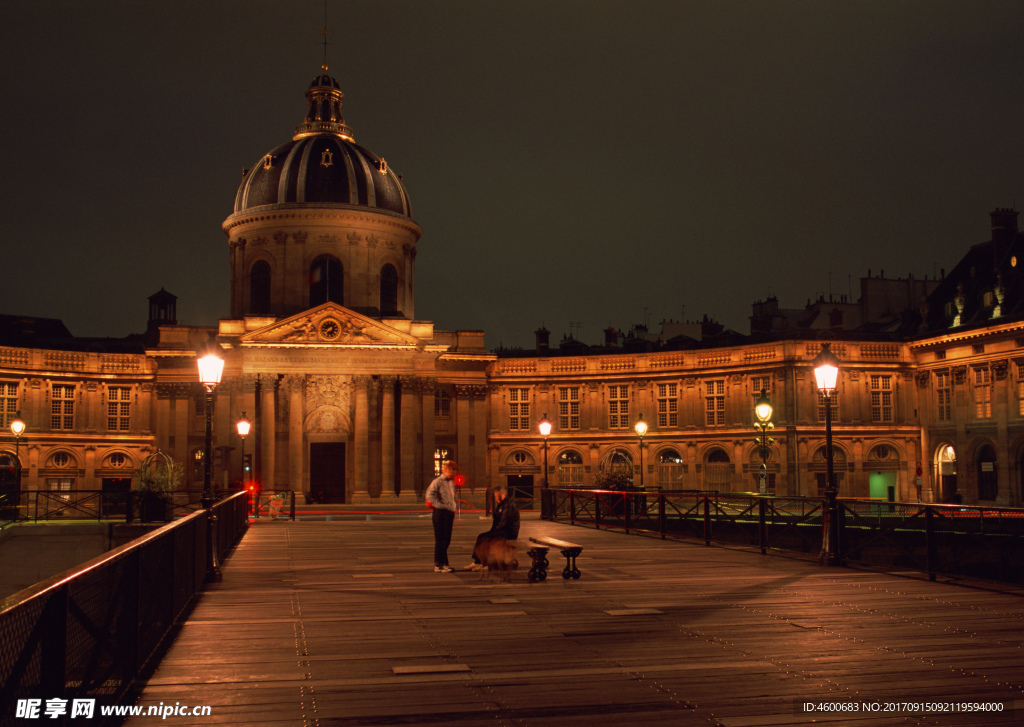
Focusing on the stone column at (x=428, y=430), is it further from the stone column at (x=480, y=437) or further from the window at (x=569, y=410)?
the window at (x=569, y=410)

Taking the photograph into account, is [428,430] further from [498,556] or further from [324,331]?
[498,556]

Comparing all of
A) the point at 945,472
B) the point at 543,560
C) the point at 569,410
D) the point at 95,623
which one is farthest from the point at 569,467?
the point at 95,623

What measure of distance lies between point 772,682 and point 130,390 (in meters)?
61.6

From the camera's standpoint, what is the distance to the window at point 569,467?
6862cm

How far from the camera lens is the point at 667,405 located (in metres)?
67.3

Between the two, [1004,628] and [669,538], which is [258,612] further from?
[669,538]

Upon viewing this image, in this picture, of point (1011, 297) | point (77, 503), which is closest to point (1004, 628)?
point (77, 503)

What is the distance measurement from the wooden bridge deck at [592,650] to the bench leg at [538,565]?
348 mm

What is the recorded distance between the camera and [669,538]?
2788cm

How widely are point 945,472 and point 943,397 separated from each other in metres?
4.32

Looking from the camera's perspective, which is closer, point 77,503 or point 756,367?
point 77,503

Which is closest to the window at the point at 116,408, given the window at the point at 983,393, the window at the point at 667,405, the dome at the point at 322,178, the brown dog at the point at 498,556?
the dome at the point at 322,178

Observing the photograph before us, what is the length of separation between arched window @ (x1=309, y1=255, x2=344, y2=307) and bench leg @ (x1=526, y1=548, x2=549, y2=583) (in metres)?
49.3

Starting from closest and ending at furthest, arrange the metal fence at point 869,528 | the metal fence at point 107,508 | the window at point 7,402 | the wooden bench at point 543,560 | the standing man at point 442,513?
1. the wooden bench at point 543,560
2. the metal fence at point 869,528
3. the standing man at point 442,513
4. the metal fence at point 107,508
5. the window at point 7,402
